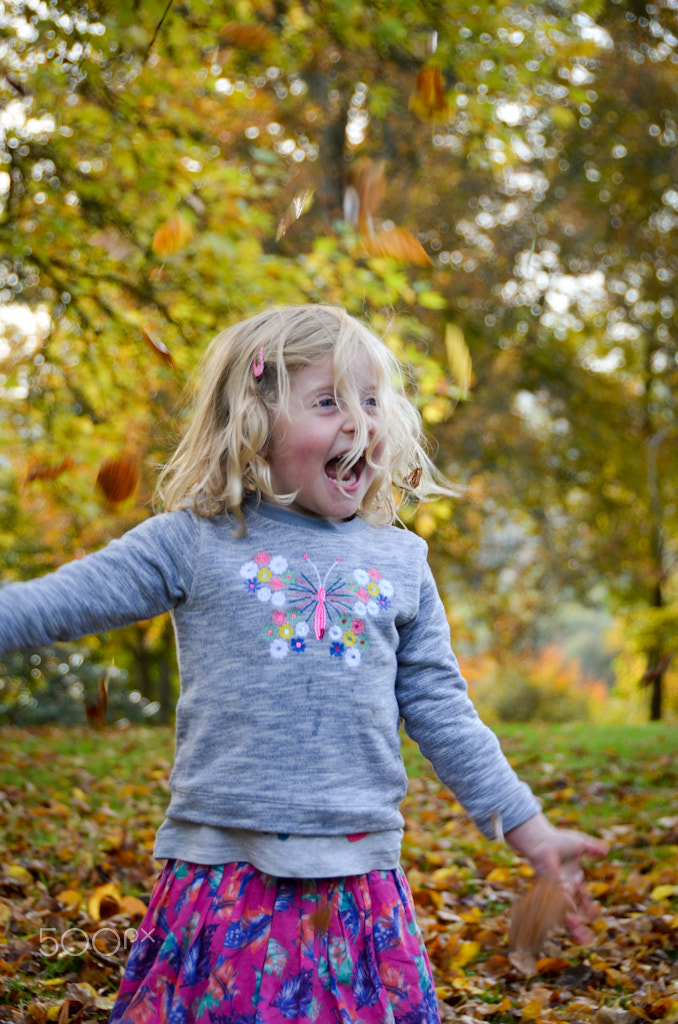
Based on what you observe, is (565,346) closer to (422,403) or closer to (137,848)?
(422,403)

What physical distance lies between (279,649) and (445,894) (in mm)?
2385

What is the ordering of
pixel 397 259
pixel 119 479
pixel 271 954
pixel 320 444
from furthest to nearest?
1. pixel 397 259
2. pixel 119 479
3. pixel 320 444
4. pixel 271 954

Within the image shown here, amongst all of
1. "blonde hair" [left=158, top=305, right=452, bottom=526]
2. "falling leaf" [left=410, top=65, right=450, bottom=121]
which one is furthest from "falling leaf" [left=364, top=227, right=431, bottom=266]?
"blonde hair" [left=158, top=305, right=452, bottom=526]

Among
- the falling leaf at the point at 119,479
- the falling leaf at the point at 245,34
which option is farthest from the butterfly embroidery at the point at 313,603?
the falling leaf at the point at 245,34

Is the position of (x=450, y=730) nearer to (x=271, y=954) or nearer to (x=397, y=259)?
(x=271, y=954)

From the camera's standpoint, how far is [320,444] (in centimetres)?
191

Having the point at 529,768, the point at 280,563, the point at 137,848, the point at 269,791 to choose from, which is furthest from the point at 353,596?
the point at 529,768

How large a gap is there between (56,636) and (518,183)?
485 inches

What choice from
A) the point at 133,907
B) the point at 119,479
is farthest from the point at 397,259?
the point at 133,907

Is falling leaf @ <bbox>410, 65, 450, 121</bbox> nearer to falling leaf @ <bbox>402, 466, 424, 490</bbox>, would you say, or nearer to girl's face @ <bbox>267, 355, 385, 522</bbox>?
falling leaf @ <bbox>402, 466, 424, 490</bbox>

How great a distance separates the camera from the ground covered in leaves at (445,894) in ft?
8.77

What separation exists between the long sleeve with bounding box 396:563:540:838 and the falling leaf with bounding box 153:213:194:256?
356cm

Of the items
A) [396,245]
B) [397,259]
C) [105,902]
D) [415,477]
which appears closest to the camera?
[415,477]

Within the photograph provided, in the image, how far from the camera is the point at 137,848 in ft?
13.4
